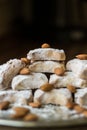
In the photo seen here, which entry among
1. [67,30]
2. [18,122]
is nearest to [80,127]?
[18,122]

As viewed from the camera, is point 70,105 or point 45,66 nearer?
point 70,105

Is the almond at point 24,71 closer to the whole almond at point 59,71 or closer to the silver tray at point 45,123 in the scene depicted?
the whole almond at point 59,71

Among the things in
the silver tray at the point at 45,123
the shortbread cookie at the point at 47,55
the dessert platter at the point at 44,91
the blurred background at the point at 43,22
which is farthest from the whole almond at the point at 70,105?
the blurred background at the point at 43,22

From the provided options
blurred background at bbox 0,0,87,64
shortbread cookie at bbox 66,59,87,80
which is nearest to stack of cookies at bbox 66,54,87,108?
shortbread cookie at bbox 66,59,87,80

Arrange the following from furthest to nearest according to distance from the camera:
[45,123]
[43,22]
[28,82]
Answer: [43,22]
[28,82]
[45,123]

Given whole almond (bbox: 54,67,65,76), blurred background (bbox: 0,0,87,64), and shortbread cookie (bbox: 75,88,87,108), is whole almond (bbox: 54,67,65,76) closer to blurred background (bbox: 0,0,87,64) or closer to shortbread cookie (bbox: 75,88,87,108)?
shortbread cookie (bbox: 75,88,87,108)

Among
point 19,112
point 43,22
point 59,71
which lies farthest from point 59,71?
point 43,22

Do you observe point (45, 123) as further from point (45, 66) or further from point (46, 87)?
point (45, 66)

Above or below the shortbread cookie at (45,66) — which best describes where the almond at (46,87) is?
below
